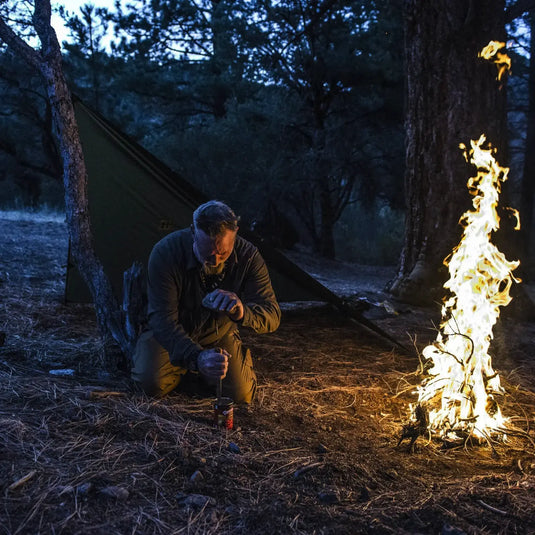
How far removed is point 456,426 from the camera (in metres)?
3.03

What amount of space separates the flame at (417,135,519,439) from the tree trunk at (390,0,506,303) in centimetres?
237

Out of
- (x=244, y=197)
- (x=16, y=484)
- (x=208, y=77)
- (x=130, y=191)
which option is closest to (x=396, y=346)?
(x=130, y=191)

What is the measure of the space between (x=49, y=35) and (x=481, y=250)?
9.94 feet

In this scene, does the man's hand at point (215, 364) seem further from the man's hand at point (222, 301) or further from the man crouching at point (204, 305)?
the man's hand at point (222, 301)

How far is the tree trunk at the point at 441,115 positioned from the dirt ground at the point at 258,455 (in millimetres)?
1536

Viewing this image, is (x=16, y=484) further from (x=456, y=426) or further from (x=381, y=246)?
(x=381, y=246)

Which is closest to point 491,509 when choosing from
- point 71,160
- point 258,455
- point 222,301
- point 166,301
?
point 258,455

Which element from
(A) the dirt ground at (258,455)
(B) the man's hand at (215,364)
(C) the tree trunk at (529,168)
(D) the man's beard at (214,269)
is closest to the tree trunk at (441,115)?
(A) the dirt ground at (258,455)

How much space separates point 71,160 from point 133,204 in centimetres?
116

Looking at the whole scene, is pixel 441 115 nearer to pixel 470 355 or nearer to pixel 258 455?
pixel 470 355

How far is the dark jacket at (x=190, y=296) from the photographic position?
3.15 m

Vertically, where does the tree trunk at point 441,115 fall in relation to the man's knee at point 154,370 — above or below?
above

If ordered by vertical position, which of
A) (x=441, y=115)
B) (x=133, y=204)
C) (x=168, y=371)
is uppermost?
(x=441, y=115)

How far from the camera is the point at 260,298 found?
3426 millimetres
